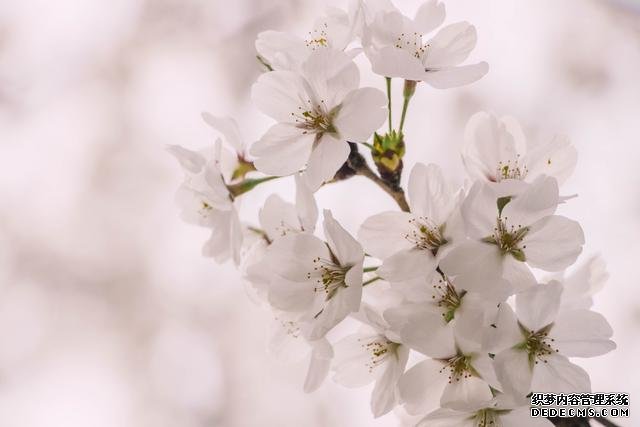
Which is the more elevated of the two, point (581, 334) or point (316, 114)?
point (316, 114)

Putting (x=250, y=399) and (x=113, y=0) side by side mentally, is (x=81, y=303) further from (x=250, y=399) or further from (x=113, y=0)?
(x=113, y=0)

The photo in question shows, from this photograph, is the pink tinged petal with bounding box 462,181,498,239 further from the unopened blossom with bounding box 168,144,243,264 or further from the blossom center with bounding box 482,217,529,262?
the unopened blossom with bounding box 168,144,243,264

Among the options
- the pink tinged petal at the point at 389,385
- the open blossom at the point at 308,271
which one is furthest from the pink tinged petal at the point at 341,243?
the pink tinged petal at the point at 389,385

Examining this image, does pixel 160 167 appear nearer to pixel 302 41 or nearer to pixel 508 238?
pixel 302 41

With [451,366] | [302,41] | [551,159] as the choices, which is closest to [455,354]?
[451,366]

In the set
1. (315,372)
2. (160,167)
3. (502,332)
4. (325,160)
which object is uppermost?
(325,160)

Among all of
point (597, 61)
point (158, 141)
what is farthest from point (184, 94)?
point (597, 61)

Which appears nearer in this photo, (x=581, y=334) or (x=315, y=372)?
(x=581, y=334)

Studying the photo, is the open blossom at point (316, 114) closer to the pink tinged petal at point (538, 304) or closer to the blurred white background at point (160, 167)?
the pink tinged petal at point (538, 304)
